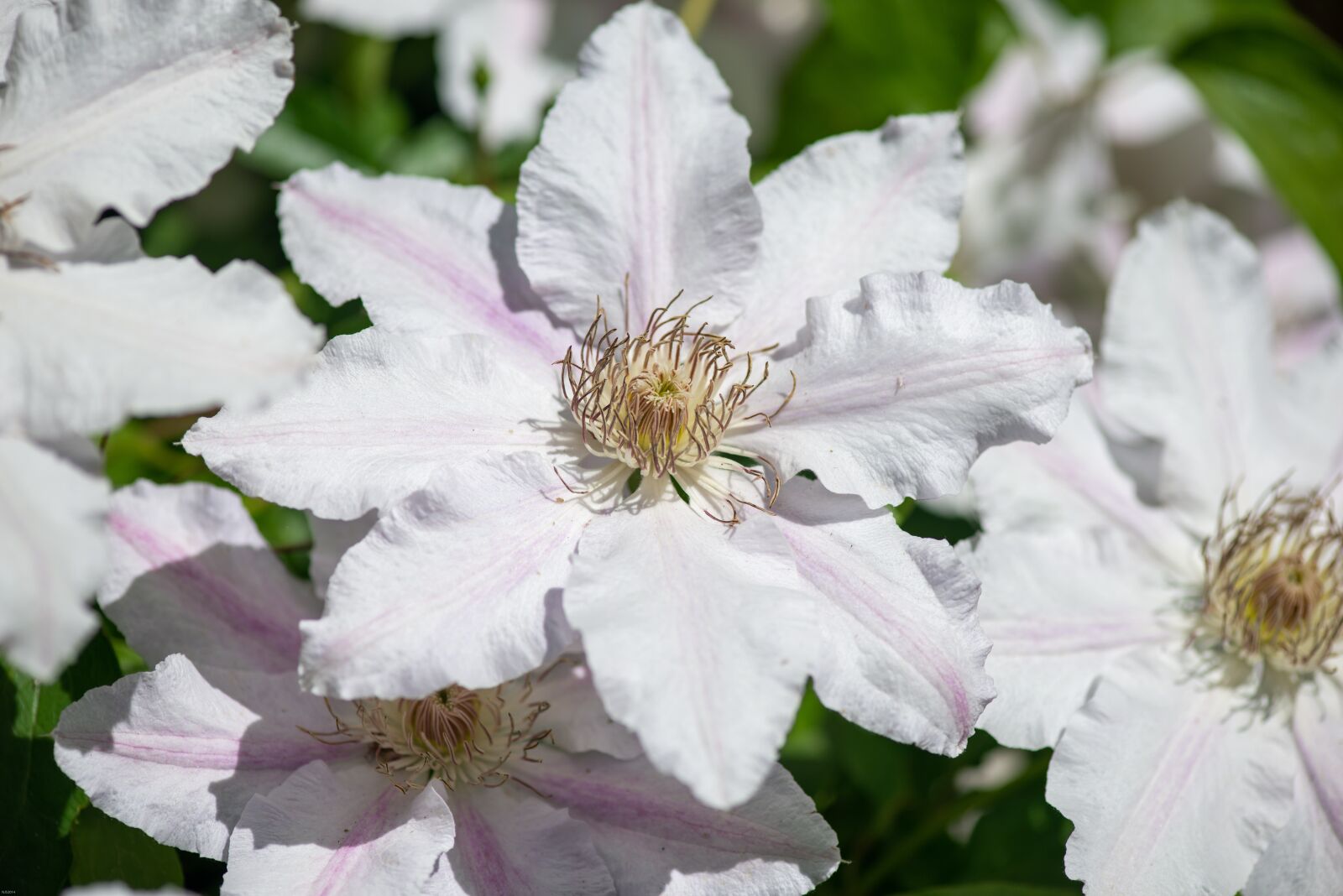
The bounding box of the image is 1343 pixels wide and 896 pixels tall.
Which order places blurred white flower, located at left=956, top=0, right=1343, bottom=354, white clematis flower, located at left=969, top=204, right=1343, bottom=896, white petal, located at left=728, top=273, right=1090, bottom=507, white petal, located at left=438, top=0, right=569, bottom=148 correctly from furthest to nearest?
blurred white flower, located at left=956, top=0, right=1343, bottom=354 → white petal, located at left=438, top=0, right=569, bottom=148 → white clematis flower, located at left=969, top=204, right=1343, bottom=896 → white petal, located at left=728, top=273, right=1090, bottom=507

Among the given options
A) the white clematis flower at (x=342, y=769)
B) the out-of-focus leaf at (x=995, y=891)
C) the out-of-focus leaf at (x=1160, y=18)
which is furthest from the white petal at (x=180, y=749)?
the out-of-focus leaf at (x=1160, y=18)

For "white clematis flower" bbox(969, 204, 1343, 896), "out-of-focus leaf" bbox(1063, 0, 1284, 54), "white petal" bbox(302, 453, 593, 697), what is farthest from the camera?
"out-of-focus leaf" bbox(1063, 0, 1284, 54)

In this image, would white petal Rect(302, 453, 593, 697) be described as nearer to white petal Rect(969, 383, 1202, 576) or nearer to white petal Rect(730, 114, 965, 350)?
white petal Rect(730, 114, 965, 350)

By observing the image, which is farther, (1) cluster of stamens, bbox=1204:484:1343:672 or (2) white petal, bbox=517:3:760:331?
(1) cluster of stamens, bbox=1204:484:1343:672

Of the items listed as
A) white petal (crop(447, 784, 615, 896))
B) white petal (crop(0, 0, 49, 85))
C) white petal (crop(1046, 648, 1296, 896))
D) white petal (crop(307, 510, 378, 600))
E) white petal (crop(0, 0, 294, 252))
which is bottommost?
white petal (crop(1046, 648, 1296, 896))

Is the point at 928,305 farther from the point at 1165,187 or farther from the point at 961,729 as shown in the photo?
the point at 1165,187

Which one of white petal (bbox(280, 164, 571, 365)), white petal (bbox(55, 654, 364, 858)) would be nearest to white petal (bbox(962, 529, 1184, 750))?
white petal (bbox(280, 164, 571, 365))

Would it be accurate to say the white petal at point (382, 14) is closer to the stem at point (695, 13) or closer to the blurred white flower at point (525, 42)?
the blurred white flower at point (525, 42)
